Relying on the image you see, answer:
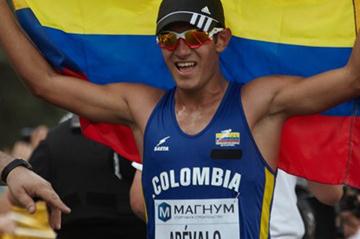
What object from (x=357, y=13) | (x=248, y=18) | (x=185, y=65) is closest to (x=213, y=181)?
(x=185, y=65)

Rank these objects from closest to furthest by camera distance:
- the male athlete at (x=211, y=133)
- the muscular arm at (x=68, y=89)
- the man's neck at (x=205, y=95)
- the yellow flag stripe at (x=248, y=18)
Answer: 1. the male athlete at (x=211, y=133)
2. the man's neck at (x=205, y=95)
3. the muscular arm at (x=68, y=89)
4. the yellow flag stripe at (x=248, y=18)

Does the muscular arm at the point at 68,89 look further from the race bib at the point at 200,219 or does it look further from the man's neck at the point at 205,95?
the race bib at the point at 200,219

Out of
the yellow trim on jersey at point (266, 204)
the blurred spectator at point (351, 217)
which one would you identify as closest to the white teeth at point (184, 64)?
the yellow trim on jersey at point (266, 204)

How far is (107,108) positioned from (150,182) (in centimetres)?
49

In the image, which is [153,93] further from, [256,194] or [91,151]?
[91,151]

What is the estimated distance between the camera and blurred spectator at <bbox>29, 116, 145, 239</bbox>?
31.6ft

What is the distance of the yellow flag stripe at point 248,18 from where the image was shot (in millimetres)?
7941

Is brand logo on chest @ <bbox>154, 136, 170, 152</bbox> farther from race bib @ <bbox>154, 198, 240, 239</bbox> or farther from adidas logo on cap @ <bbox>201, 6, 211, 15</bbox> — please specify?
adidas logo on cap @ <bbox>201, 6, 211, 15</bbox>

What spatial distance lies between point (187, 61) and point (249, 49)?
2.48 ft

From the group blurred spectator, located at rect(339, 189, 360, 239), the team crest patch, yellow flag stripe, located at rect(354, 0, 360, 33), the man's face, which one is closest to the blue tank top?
the team crest patch

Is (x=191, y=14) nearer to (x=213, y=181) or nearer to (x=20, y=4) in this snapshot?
(x=213, y=181)

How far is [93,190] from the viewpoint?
967 cm

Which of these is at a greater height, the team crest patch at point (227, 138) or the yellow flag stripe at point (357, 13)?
the yellow flag stripe at point (357, 13)

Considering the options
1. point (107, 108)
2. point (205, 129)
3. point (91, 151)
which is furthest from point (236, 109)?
point (91, 151)
